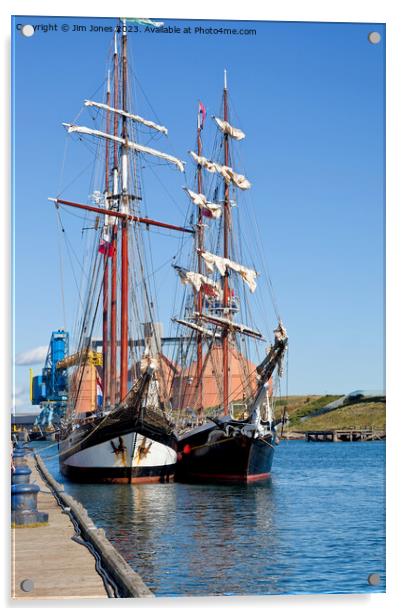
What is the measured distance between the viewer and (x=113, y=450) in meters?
26.4

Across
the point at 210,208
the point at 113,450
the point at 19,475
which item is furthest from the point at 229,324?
the point at 19,475

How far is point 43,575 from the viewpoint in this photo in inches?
424

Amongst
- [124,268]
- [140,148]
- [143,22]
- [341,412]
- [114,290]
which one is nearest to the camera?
[143,22]

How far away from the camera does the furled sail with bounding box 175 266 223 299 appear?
28.6m

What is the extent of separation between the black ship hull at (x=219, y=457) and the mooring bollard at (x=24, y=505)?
1735cm

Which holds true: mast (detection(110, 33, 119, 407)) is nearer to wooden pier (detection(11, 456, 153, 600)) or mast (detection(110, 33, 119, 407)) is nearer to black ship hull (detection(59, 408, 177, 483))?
black ship hull (detection(59, 408, 177, 483))

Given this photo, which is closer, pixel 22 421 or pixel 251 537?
pixel 22 421

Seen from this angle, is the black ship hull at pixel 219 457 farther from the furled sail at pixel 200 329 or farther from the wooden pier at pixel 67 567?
the wooden pier at pixel 67 567

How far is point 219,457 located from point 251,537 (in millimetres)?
14814

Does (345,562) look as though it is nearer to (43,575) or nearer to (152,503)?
(43,575)

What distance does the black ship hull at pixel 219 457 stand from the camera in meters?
30.0

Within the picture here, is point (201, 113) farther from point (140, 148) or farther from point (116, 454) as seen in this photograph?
point (116, 454)

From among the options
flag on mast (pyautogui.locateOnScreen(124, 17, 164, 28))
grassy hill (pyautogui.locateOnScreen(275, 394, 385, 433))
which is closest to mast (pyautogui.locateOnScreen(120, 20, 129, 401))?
grassy hill (pyautogui.locateOnScreen(275, 394, 385, 433))

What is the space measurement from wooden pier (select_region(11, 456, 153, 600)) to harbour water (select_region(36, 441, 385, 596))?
2.63 ft
